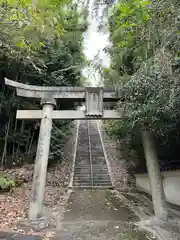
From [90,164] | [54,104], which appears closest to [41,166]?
[54,104]

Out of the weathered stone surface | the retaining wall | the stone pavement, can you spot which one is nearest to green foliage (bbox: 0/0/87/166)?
the stone pavement

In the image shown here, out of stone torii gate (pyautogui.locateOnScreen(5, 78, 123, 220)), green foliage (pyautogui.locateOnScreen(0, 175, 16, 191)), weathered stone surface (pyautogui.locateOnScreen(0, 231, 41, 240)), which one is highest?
stone torii gate (pyautogui.locateOnScreen(5, 78, 123, 220))

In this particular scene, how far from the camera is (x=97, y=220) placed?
174 inches

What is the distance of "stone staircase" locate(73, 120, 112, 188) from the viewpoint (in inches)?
301

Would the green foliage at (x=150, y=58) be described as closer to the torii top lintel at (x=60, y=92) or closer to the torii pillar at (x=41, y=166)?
the torii top lintel at (x=60, y=92)

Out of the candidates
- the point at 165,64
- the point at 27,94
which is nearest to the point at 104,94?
the point at 27,94

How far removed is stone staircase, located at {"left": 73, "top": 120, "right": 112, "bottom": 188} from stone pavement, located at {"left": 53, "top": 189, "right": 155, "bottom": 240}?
44.0 inches

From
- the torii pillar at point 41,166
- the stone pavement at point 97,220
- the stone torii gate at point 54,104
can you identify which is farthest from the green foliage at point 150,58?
the stone pavement at point 97,220

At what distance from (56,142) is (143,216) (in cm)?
480

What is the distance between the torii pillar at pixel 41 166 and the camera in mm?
4340

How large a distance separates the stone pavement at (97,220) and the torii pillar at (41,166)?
25.4 inches

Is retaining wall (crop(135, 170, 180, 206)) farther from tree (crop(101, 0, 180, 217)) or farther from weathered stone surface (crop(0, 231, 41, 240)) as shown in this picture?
weathered stone surface (crop(0, 231, 41, 240))

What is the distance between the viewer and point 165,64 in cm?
279

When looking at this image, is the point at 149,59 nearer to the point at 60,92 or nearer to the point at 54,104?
the point at 60,92
